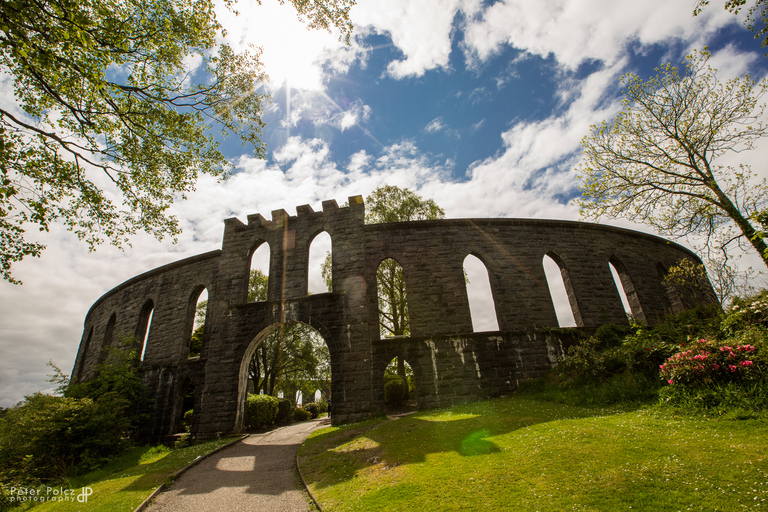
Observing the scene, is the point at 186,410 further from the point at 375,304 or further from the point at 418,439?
the point at 418,439

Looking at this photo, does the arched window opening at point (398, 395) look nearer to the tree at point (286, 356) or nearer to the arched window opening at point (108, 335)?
the tree at point (286, 356)

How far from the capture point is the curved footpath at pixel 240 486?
5.59m

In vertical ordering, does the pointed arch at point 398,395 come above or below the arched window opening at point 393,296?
below

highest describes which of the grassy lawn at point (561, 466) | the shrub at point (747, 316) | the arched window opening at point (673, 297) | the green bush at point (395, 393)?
the arched window opening at point (673, 297)

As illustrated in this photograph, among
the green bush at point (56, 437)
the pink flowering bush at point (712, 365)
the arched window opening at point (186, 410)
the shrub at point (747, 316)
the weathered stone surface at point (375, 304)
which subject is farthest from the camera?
the arched window opening at point (186, 410)

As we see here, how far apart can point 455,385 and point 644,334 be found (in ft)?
19.8

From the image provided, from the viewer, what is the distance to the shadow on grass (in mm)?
6121

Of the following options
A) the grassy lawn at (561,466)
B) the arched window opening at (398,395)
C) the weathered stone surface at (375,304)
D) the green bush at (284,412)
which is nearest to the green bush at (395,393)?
the arched window opening at (398,395)

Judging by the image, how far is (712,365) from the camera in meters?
6.62

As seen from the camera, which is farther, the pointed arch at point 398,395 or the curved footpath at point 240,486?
the pointed arch at point 398,395

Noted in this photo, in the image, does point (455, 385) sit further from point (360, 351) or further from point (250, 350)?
point (250, 350)

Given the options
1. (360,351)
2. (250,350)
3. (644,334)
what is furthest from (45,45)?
(644,334)

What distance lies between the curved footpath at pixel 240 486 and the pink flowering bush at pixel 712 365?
7607 mm

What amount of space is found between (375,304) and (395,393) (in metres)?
6.68
